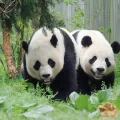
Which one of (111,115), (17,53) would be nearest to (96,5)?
(17,53)

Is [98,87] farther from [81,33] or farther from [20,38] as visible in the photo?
[20,38]

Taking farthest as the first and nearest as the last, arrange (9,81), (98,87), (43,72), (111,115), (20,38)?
(20,38), (98,87), (9,81), (43,72), (111,115)

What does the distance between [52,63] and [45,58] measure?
0.16m

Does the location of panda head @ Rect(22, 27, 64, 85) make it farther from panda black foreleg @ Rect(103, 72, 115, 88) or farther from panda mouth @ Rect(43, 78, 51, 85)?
panda black foreleg @ Rect(103, 72, 115, 88)

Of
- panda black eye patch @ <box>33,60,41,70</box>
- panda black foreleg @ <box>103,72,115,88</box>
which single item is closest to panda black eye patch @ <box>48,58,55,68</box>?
panda black eye patch @ <box>33,60,41,70</box>

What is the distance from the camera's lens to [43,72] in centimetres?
761

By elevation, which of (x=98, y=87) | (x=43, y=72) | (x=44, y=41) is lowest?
(x=98, y=87)

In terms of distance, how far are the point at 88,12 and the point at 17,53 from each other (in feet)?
11.3

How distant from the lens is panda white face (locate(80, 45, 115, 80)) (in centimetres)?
854

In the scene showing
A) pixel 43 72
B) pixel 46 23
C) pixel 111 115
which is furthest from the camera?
pixel 43 72

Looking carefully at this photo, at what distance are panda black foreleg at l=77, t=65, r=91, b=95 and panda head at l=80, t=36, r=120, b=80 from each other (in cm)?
11

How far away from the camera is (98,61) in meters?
8.59

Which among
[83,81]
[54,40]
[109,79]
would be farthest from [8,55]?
[109,79]

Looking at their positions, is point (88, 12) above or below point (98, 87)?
above
